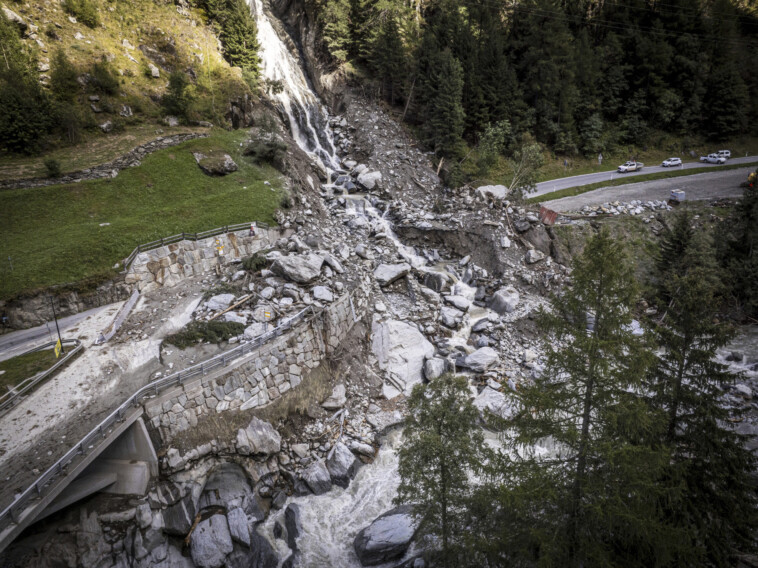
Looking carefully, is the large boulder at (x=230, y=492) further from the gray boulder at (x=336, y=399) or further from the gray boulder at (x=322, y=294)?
the gray boulder at (x=322, y=294)

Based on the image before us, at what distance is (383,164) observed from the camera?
134ft

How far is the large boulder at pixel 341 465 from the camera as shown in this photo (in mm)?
18000

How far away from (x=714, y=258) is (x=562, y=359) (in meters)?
31.2

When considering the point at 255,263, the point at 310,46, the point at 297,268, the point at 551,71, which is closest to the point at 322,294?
the point at 297,268

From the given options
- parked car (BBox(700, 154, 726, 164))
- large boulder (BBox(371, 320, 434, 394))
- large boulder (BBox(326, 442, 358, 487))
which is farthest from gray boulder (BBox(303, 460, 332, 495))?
parked car (BBox(700, 154, 726, 164))

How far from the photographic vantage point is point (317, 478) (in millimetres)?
17750

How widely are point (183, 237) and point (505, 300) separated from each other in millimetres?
23598

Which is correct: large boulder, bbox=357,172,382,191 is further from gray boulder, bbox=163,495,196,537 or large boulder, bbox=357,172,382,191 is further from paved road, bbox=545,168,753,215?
gray boulder, bbox=163,495,196,537

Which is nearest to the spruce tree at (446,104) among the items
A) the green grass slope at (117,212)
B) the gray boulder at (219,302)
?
the green grass slope at (117,212)

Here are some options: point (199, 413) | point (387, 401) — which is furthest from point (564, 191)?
point (199, 413)

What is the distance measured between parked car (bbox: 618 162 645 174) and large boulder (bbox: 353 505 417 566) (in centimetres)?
4725

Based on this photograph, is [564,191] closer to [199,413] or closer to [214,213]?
[214,213]

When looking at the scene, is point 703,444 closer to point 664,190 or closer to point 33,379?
point 33,379

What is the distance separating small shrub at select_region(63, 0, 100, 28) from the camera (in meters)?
37.4
